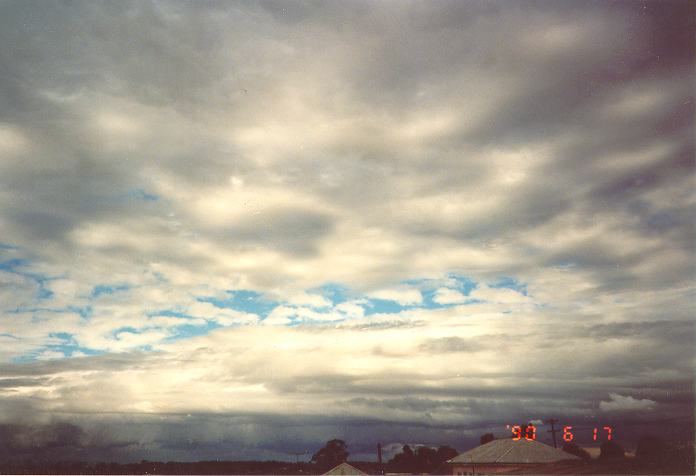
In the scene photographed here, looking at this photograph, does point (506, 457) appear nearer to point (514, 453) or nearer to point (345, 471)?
point (514, 453)

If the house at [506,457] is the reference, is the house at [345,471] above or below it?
above

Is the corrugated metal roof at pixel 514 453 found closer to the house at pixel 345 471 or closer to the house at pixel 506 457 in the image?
the house at pixel 506 457

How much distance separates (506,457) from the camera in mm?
93062

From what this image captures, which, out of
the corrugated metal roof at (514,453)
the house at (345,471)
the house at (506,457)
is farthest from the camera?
the corrugated metal roof at (514,453)

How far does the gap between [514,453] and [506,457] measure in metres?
1.54

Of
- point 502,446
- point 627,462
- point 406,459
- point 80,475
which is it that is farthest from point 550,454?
point 80,475

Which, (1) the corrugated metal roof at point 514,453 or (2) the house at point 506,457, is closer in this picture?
(2) the house at point 506,457

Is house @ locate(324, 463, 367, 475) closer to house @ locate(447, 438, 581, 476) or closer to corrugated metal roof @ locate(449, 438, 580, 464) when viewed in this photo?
house @ locate(447, 438, 581, 476)

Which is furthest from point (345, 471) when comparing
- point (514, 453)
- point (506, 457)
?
point (514, 453)

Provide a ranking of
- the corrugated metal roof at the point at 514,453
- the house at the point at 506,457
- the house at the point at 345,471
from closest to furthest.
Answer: the house at the point at 345,471 < the house at the point at 506,457 < the corrugated metal roof at the point at 514,453

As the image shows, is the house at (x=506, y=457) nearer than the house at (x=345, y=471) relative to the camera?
No

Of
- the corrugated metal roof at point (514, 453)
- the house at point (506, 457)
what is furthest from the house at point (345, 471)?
the corrugated metal roof at point (514, 453)

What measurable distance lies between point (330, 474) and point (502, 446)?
39.2 m

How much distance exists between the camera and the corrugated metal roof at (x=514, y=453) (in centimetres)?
9206
